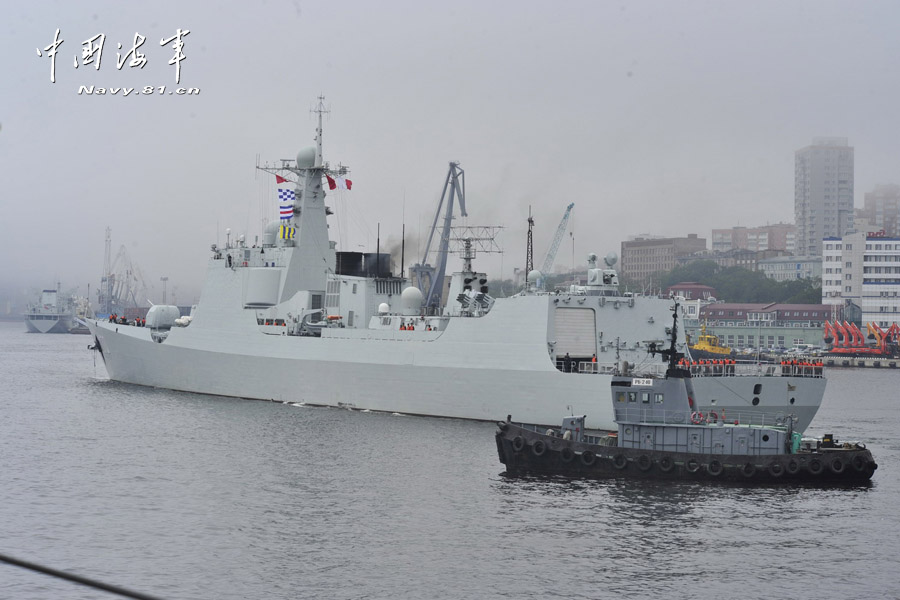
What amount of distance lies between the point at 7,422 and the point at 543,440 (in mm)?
19616

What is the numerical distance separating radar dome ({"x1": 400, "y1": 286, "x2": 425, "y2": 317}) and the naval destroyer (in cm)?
5

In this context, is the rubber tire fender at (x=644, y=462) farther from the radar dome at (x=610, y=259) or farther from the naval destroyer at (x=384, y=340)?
the radar dome at (x=610, y=259)

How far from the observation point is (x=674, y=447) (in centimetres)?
2519

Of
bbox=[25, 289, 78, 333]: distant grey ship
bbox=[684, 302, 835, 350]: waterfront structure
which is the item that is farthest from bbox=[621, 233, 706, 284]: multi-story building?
bbox=[25, 289, 78, 333]: distant grey ship

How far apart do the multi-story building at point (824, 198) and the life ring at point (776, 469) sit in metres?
158

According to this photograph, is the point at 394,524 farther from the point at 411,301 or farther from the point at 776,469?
the point at 411,301

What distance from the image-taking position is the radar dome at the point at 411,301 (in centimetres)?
3741

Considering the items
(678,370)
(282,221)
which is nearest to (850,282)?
(282,221)

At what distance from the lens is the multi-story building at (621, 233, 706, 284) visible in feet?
539

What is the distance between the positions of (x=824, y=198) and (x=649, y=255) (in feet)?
124

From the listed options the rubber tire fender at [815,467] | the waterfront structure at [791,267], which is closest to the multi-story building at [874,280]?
the waterfront structure at [791,267]

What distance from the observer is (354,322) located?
39219 millimetres

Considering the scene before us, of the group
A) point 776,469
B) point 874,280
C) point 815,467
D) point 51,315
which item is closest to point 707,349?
point 874,280

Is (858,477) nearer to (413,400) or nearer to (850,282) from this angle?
(413,400)
